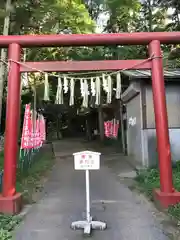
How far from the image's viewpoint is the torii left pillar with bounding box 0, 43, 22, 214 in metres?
6.67

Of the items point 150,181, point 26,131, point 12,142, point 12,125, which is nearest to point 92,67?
point 12,125

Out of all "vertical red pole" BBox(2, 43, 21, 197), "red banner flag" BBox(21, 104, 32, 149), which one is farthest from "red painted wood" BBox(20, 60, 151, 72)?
"red banner flag" BBox(21, 104, 32, 149)

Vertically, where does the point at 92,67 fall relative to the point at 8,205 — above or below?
above

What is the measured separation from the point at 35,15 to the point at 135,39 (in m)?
7.68

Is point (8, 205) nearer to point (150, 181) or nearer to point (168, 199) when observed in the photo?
point (168, 199)

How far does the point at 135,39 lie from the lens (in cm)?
739

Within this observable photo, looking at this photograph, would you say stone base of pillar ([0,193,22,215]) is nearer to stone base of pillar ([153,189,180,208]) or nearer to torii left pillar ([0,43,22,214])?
torii left pillar ([0,43,22,214])

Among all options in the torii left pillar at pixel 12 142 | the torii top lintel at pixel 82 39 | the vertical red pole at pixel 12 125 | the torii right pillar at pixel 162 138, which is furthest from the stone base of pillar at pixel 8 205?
the torii top lintel at pixel 82 39

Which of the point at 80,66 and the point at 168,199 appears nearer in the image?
the point at 168,199

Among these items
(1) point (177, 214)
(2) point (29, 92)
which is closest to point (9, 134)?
(1) point (177, 214)

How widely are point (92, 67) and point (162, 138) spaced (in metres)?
2.27

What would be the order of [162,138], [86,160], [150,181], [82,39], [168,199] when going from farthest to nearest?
[150,181] → [82,39] → [162,138] → [168,199] → [86,160]

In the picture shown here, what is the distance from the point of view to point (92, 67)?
733 centimetres

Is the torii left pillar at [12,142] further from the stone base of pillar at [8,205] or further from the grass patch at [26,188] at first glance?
the grass patch at [26,188]
